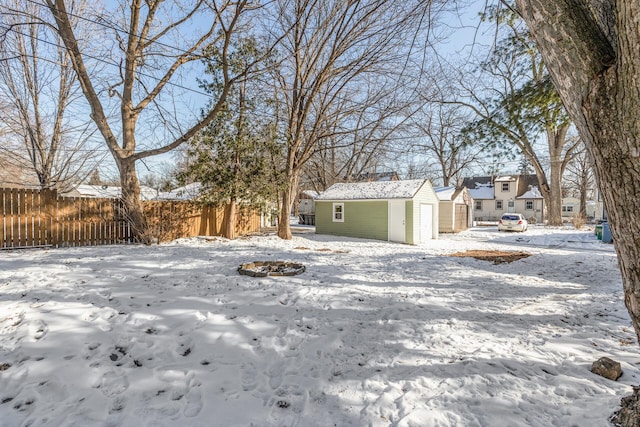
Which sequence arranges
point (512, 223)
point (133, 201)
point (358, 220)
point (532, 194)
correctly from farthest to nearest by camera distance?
point (532, 194) < point (512, 223) < point (358, 220) < point (133, 201)

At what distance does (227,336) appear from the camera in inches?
136

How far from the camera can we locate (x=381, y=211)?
14680 mm

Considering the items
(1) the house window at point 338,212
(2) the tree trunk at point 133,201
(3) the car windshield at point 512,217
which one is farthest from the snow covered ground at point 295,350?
(3) the car windshield at point 512,217

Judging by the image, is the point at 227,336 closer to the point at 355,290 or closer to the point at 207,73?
the point at 355,290

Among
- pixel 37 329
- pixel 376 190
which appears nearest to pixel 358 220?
pixel 376 190

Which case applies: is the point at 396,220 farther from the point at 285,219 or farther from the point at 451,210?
the point at 451,210

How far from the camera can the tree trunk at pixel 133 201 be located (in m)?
9.69

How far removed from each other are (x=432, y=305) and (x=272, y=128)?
10.2 meters

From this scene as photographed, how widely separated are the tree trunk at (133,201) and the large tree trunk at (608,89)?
34.8ft

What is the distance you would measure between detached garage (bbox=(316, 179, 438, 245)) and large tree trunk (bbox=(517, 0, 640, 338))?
1203cm

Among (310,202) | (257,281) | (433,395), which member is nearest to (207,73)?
(257,281)

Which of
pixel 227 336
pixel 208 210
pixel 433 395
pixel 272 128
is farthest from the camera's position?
pixel 208 210

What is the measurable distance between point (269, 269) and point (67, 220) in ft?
24.8

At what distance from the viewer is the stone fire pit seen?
5.72 metres
